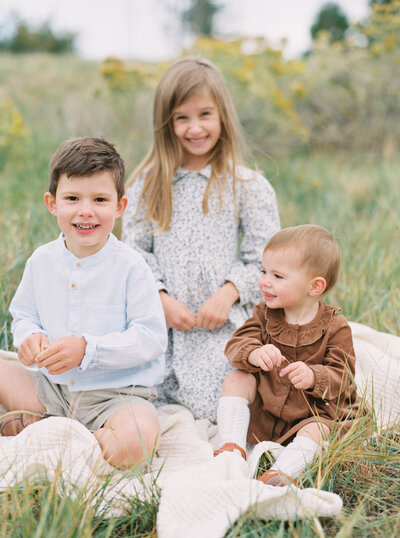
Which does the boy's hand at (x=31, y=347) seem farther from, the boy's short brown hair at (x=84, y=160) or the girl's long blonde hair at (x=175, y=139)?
the girl's long blonde hair at (x=175, y=139)

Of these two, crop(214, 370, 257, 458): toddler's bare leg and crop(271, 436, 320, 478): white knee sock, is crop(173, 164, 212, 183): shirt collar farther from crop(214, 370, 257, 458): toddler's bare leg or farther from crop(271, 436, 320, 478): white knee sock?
crop(271, 436, 320, 478): white knee sock

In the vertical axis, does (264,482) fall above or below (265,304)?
below

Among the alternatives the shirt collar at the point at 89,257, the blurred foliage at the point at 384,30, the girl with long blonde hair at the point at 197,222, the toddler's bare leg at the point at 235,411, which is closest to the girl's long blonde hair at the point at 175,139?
the girl with long blonde hair at the point at 197,222

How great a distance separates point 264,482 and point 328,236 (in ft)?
2.77

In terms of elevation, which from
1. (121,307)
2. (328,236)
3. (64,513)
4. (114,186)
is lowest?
(64,513)

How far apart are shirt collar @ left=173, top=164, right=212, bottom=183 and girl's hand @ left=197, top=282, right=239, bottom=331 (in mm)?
556

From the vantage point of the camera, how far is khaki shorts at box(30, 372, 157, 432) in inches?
80.7

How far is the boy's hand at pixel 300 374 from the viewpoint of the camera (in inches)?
76.4

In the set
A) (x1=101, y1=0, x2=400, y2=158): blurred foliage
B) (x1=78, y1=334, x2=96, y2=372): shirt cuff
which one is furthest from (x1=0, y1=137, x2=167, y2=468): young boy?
(x1=101, y1=0, x2=400, y2=158): blurred foliage

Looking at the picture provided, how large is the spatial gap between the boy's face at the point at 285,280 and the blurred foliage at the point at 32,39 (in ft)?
70.8

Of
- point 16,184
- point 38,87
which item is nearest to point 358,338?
point 16,184

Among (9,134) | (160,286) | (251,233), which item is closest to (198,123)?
(251,233)

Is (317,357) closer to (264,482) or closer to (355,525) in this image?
(264,482)

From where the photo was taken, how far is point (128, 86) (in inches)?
227
